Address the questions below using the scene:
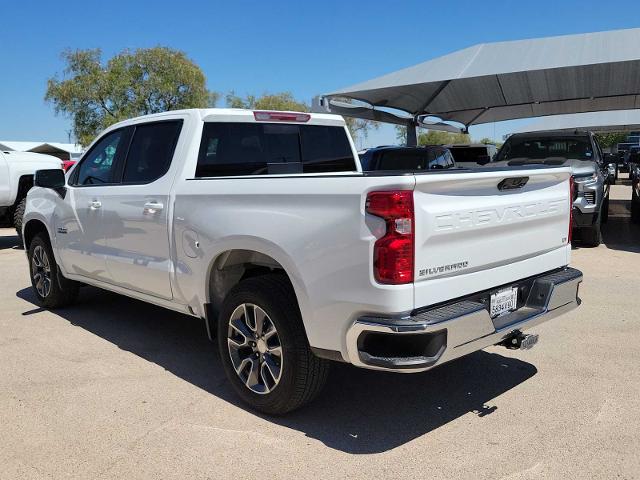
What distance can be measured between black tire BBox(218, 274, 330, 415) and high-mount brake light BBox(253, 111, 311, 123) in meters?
1.58

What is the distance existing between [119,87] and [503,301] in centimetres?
3404

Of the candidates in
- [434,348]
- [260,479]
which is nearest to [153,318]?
[260,479]

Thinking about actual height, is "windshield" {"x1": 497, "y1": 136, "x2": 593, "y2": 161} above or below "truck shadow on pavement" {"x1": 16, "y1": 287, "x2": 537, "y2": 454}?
above

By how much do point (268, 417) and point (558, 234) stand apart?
7.46 ft

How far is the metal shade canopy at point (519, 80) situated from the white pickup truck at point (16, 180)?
8418 millimetres

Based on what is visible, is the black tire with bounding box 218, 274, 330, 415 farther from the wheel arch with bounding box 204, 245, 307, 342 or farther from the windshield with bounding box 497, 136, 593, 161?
the windshield with bounding box 497, 136, 593, 161

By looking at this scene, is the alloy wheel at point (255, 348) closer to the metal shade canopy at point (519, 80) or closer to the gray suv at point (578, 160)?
the gray suv at point (578, 160)

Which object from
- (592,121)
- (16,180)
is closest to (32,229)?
(16,180)

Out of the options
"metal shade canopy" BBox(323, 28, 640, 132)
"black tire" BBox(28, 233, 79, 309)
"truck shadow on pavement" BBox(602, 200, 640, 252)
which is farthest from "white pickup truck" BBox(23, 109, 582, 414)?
"metal shade canopy" BBox(323, 28, 640, 132)

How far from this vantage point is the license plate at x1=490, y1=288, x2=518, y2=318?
11.2 feet

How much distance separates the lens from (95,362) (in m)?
4.70

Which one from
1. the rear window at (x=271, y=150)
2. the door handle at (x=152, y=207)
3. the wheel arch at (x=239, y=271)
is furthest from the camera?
the rear window at (x=271, y=150)

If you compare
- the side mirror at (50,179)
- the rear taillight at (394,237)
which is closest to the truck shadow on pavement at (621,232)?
the rear taillight at (394,237)

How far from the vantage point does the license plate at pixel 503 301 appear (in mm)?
3420
